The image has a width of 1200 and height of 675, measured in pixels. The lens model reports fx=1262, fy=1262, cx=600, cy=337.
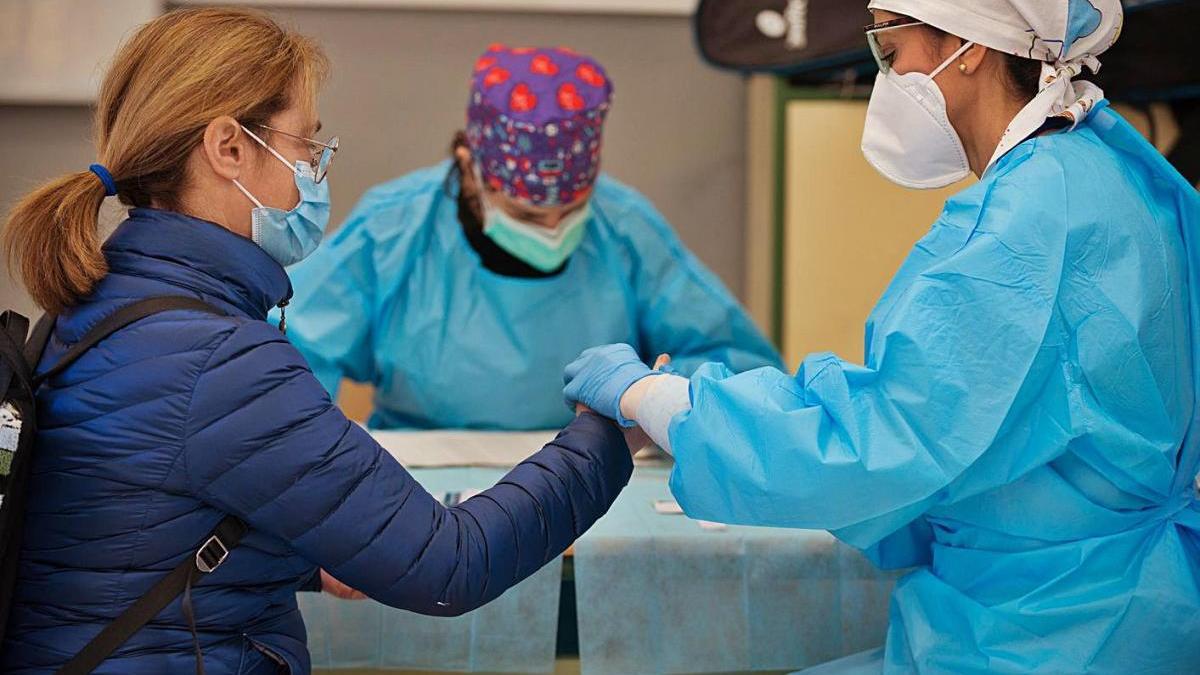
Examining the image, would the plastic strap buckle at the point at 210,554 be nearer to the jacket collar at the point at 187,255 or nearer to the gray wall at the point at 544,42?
the jacket collar at the point at 187,255

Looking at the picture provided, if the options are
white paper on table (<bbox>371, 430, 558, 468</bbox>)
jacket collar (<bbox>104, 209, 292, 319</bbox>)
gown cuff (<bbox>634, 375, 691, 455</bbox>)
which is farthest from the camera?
white paper on table (<bbox>371, 430, 558, 468</bbox>)

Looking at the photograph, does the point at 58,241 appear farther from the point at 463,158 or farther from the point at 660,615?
the point at 463,158

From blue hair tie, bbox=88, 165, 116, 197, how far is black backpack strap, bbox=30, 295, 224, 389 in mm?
142

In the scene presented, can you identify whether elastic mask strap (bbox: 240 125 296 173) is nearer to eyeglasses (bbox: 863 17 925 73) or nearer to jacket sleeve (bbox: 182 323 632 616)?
jacket sleeve (bbox: 182 323 632 616)

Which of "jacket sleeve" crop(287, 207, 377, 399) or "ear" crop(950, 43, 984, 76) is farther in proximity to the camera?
"jacket sleeve" crop(287, 207, 377, 399)

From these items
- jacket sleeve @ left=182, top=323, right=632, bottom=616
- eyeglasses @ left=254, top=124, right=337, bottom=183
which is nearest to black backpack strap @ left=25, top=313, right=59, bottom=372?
jacket sleeve @ left=182, top=323, right=632, bottom=616

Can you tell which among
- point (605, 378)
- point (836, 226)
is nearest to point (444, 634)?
point (605, 378)

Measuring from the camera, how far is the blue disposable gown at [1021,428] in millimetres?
1271

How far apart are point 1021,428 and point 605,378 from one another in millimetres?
494

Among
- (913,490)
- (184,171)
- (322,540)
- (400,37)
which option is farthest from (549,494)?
(400,37)

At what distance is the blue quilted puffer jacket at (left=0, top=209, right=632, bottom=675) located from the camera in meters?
1.23

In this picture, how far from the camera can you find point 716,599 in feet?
6.01

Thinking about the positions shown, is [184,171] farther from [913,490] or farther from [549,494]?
[913,490]

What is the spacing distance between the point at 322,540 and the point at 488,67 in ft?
4.56
